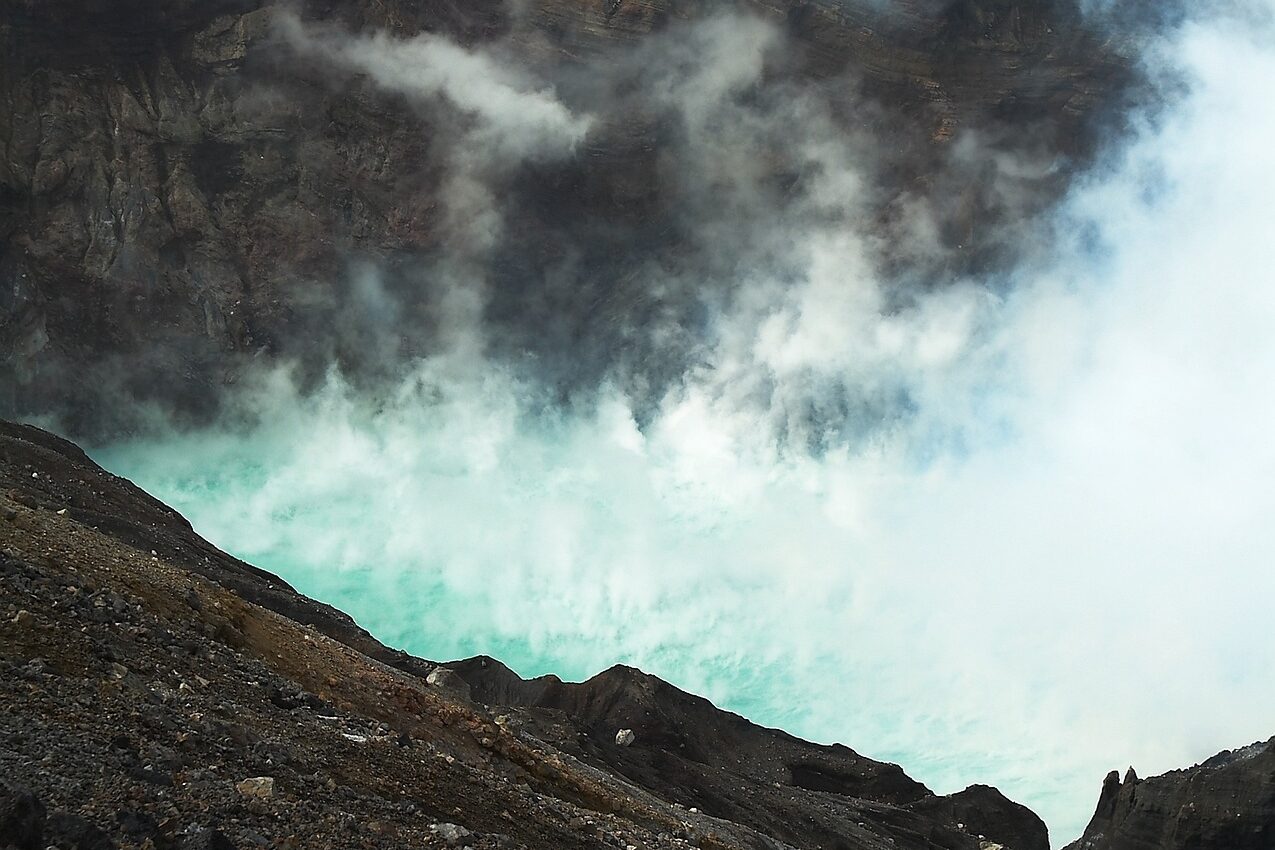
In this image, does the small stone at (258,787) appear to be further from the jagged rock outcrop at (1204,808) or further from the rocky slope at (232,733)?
the jagged rock outcrop at (1204,808)

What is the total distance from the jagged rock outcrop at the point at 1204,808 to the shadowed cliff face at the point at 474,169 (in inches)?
2094

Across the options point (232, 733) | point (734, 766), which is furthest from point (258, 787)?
point (734, 766)

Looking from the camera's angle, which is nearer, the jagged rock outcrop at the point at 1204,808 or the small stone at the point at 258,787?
the small stone at the point at 258,787

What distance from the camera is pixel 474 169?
262 ft

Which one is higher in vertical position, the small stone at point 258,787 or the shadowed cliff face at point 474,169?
the shadowed cliff face at point 474,169

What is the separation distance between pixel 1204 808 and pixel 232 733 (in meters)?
34.6

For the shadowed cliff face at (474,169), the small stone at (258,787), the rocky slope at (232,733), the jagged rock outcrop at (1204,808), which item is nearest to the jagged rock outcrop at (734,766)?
the rocky slope at (232,733)

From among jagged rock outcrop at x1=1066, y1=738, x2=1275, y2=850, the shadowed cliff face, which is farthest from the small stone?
the shadowed cliff face

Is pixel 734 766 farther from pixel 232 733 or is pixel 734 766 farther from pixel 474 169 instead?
pixel 474 169

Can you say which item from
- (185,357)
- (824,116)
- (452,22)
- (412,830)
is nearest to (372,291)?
(185,357)

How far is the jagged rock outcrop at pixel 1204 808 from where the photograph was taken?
3800cm

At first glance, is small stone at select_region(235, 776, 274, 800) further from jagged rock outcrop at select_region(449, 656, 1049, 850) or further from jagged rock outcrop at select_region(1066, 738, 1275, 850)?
jagged rock outcrop at select_region(1066, 738, 1275, 850)

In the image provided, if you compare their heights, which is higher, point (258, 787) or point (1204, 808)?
point (1204, 808)

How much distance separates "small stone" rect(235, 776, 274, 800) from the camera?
14.4 metres
